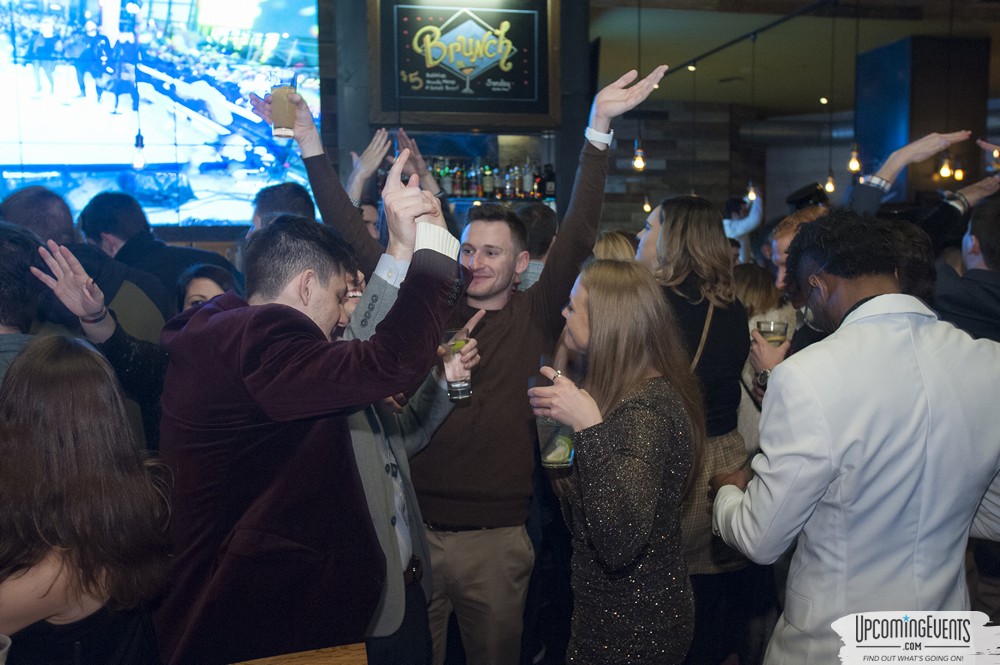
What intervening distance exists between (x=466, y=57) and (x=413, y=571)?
3.48 m

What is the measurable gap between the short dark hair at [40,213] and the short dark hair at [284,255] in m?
1.74

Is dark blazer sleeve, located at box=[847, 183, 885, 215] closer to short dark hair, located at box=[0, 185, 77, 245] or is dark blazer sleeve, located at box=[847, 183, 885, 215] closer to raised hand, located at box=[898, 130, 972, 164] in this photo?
raised hand, located at box=[898, 130, 972, 164]

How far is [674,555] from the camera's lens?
1.96m

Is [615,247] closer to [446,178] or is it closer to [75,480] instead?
[446,178]

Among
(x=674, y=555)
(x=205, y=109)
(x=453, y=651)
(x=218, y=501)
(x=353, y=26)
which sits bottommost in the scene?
(x=453, y=651)

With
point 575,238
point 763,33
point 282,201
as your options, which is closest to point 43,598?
point 575,238

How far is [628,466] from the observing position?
181 cm

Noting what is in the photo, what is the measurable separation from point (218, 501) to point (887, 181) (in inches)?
104

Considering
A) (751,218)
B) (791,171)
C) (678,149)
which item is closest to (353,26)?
(751,218)

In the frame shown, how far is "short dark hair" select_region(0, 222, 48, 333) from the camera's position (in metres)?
2.06

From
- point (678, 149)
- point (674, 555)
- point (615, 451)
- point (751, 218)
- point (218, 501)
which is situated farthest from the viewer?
point (678, 149)

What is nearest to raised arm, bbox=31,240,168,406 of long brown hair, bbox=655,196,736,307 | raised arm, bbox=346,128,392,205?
raised arm, bbox=346,128,392,205

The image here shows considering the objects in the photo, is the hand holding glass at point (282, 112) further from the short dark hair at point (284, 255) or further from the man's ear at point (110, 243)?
the man's ear at point (110, 243)

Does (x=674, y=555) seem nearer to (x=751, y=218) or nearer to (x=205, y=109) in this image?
(x=205, y=109)
